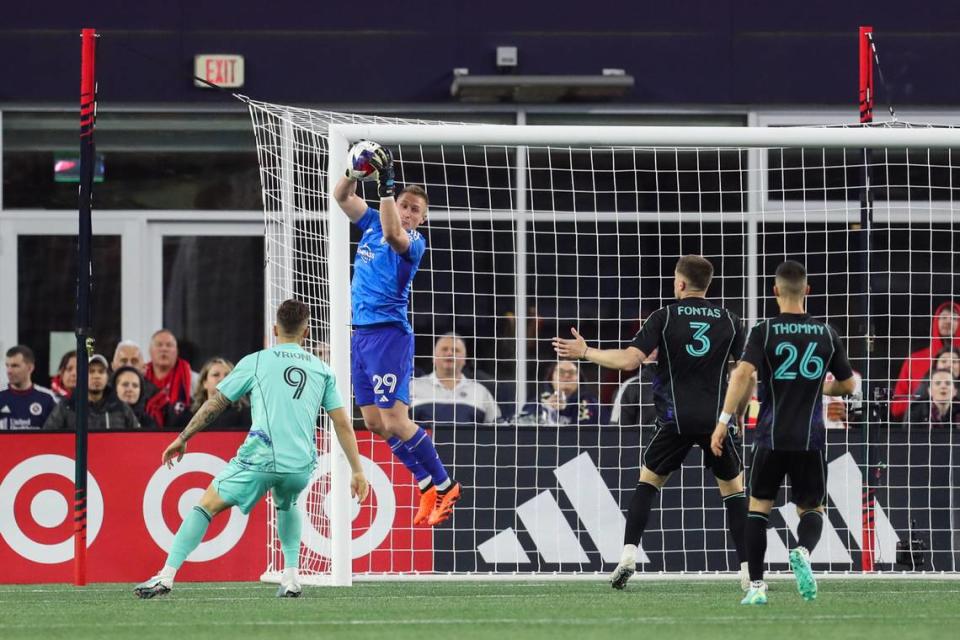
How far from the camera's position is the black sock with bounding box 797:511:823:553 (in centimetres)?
882

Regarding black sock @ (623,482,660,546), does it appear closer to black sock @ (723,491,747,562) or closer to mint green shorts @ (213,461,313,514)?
black sock @ (723,491,747,562)

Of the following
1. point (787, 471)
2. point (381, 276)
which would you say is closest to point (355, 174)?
point (381, 276)

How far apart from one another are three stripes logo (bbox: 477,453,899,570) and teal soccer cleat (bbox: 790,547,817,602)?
3138 mm

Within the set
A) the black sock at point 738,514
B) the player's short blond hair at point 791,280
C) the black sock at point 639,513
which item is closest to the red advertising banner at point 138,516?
the black sock at point 639,513

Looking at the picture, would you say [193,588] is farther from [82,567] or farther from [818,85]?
[818,85]

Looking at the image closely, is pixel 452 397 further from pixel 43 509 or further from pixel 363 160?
pixel 363 160

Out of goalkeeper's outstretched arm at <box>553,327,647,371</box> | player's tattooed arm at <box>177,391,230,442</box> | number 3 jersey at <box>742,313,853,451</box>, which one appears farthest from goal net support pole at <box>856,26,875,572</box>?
player's tattooed arm at <box>177,391,230,442</box>

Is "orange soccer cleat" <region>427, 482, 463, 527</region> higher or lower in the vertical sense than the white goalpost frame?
lower

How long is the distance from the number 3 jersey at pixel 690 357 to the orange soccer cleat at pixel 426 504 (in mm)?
1556

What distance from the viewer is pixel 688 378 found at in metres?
9.77

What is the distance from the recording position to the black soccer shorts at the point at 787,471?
28.6ft

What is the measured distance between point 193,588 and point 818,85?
8.51m

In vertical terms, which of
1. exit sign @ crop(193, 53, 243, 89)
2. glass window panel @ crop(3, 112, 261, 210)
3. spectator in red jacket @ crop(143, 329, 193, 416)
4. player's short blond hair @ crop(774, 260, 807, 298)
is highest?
exit sign @ crop(193, 53, 243, 89)

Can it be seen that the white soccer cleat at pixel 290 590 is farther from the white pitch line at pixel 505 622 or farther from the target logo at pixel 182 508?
the target logo at pixel 182 508
